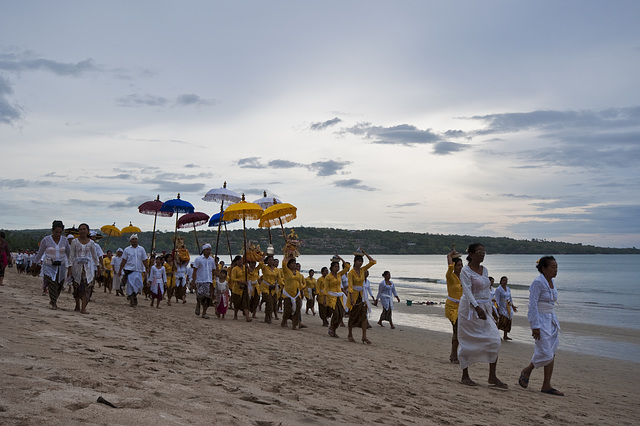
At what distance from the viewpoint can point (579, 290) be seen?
4416cm

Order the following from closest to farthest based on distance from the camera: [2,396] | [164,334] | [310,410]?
[2,396], [310,410], [164,334]

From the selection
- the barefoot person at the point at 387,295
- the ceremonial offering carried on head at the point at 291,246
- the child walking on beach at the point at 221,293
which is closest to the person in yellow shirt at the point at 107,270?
the ceremonial offering carried on head at the point at 291,246

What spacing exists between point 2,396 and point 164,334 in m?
4.91

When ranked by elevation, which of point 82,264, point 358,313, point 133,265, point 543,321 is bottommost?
point 358,313

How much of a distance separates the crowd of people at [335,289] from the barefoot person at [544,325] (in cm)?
1

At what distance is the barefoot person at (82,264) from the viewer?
9.95 m

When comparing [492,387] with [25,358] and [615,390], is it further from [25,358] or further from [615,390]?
[25,358]

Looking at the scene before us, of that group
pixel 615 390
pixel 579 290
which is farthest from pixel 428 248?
pixel 615 390

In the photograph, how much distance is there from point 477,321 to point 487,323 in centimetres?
14

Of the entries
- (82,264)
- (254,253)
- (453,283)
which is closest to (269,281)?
(254,253)

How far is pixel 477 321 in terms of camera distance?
279 inches

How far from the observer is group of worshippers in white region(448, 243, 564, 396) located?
7059 mm

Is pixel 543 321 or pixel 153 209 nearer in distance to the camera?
pixel 543 321

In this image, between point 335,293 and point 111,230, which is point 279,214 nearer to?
point 335,293
